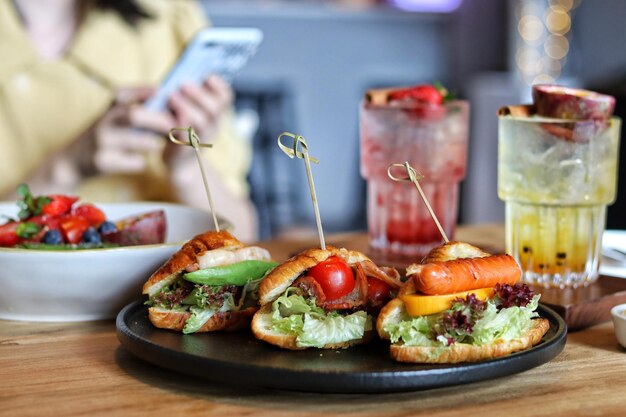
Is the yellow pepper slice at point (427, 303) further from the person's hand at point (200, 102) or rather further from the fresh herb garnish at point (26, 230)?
the person's hand at point (200, 102)

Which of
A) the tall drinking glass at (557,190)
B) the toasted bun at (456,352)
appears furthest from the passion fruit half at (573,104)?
the toasted bun at (456,352)

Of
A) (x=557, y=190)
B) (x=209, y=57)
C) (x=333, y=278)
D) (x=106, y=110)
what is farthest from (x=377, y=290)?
(x=106, y=110)

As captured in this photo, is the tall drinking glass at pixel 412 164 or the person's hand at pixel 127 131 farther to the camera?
the person's hand at pixel 127 131

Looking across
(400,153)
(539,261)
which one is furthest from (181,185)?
(539,261)

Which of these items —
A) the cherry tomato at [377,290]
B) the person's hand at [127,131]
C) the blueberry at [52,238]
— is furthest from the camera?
the person's hand at [127,131]

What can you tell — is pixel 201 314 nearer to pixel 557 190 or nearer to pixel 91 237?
pixel 91 237

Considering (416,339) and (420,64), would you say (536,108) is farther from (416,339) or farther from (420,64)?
(420,64)

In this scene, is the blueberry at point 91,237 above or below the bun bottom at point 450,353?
above
